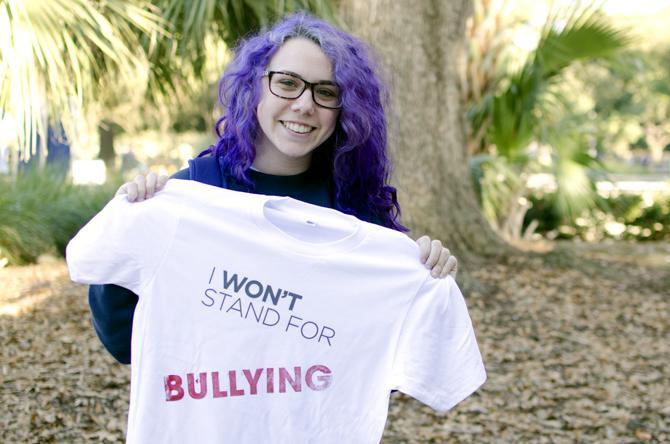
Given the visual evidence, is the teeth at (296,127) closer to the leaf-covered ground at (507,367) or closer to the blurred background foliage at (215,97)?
the leaf-covered ground at (507,367)

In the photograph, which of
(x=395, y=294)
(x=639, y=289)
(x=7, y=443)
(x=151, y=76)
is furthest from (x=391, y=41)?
(x=395, y=294)

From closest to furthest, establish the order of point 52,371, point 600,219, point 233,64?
point 233,64 < point 52,371 < point 600,219

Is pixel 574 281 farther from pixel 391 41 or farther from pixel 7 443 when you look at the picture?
pixel 7 443

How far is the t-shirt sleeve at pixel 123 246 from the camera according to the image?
1708 mm

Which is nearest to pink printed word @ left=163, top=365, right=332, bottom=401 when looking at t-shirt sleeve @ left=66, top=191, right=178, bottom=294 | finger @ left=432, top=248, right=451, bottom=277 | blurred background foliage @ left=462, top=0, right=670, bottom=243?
t-shirt sleeve @ left=66, top=191, right=178, bottom=294

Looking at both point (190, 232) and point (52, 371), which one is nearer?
point (190, 232)

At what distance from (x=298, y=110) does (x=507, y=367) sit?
3.55 meters

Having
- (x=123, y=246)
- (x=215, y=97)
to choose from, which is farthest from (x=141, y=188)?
(x=215, y=97)

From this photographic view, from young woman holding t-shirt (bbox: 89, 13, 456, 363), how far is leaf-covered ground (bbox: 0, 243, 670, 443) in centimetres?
227

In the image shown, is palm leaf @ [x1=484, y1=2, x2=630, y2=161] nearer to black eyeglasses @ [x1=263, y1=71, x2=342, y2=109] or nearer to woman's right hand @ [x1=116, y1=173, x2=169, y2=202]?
black eyeglasses @ [x1=263, y1=71, x2=342, y2=109]

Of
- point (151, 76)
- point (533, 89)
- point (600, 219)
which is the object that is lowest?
point (600, 219)

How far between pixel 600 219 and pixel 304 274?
11.3m

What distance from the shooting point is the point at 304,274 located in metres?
1.79

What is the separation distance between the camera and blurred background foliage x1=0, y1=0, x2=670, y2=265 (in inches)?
187
